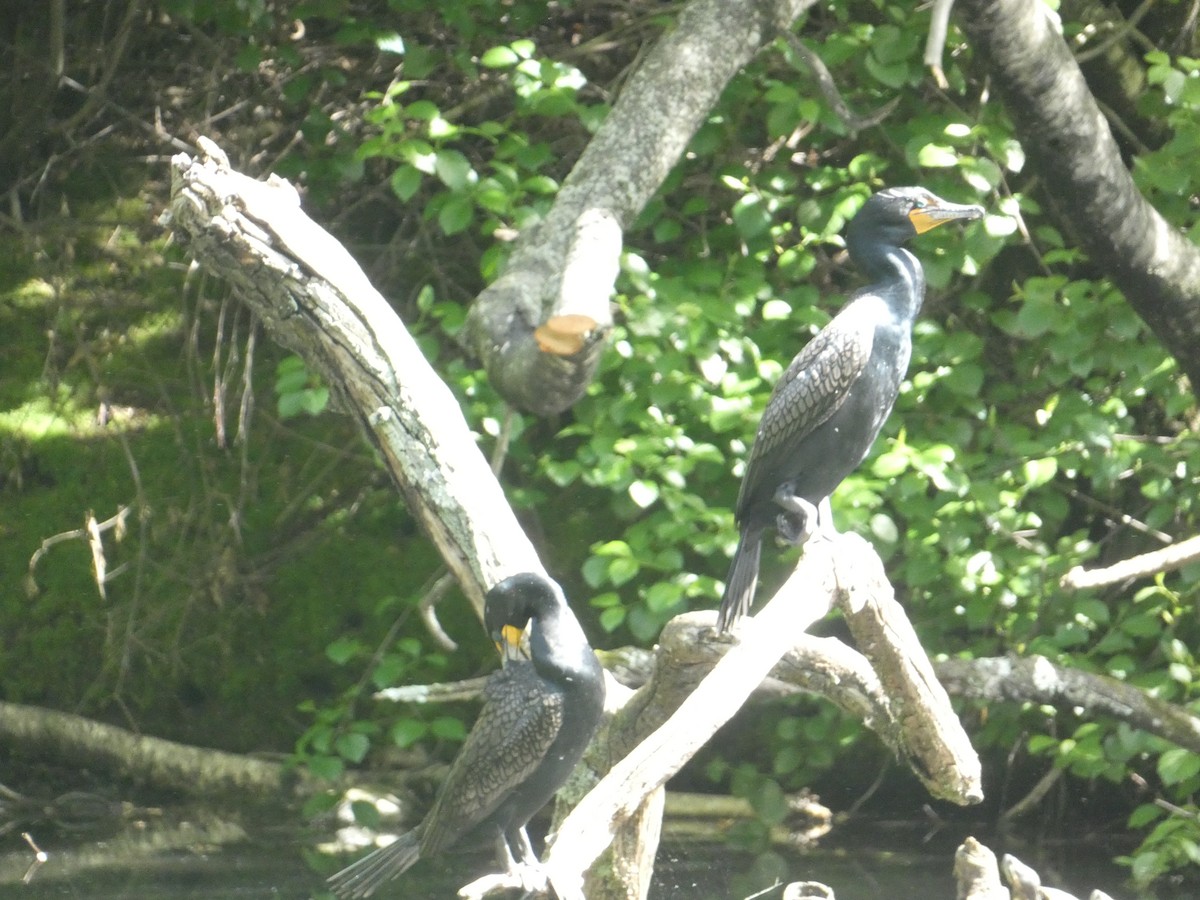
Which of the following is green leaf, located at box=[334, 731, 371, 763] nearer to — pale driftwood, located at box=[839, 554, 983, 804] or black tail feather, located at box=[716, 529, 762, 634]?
black tail feather, located at box=[716, 529, 762, 634]

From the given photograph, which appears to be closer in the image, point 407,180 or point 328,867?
point 407,180

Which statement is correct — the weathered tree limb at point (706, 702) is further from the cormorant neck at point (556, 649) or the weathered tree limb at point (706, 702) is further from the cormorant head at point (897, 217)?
the cormorant head at point (897, 217)

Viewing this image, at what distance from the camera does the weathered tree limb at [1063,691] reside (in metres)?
3.59

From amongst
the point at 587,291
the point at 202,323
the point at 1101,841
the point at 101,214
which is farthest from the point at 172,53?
the point at 1101,841

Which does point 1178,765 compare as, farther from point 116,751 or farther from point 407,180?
point 116,751

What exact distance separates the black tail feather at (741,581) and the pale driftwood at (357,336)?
16.1 inches

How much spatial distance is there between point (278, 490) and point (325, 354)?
90.2 inches

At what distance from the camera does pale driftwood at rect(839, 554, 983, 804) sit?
8.82 feet

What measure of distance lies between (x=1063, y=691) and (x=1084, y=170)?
4.06 feet

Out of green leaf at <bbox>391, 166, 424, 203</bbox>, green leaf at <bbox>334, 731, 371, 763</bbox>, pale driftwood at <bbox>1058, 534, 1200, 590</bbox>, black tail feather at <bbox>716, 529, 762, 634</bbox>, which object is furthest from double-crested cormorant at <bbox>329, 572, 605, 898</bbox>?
green leaf at <bbox>391, 166, 424, 203</bbox>

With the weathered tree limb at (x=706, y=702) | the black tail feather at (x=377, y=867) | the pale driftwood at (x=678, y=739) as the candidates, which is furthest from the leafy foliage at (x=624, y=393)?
the pale driftwood at (x=678, y=739)

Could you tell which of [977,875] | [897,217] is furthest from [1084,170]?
[977,875]

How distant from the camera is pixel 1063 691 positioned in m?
3.60

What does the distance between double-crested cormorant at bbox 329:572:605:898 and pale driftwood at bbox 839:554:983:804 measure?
1.78 ft
